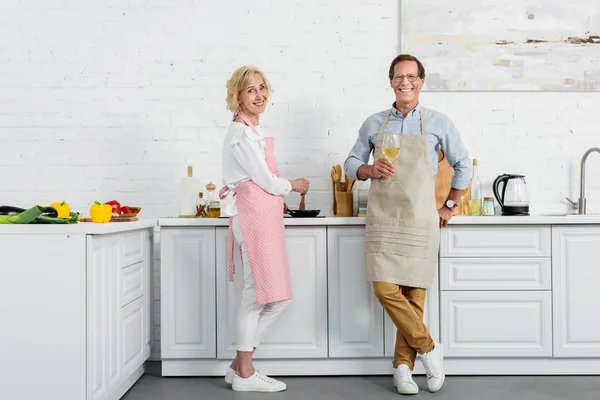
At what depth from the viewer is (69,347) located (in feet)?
7.84

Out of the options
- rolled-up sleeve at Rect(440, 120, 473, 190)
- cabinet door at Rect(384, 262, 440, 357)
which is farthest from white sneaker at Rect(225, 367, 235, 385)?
rolled-up sleeve at Rect(440, 120, 473, 190)

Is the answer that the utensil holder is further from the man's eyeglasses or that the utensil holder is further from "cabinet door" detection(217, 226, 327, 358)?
the man's eyeglasses

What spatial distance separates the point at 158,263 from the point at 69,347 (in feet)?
5.18

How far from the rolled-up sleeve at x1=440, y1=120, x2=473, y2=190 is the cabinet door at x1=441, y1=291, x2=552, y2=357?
0.61 metres

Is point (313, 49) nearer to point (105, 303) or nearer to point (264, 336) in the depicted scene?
point (264, 336)

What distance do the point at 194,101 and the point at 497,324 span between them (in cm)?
225

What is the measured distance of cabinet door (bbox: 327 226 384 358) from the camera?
341cm

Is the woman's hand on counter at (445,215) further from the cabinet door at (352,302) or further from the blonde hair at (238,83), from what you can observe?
the blonde hair at (238,83)

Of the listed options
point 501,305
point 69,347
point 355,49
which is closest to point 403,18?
point 355,49

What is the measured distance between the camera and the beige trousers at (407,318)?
3078 millimetres

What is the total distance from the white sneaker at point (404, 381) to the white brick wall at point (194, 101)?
1269mm

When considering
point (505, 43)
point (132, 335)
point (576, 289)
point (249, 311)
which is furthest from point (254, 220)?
point (505, 43)

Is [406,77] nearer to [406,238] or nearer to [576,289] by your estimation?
[406,238]

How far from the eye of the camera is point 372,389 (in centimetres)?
318
